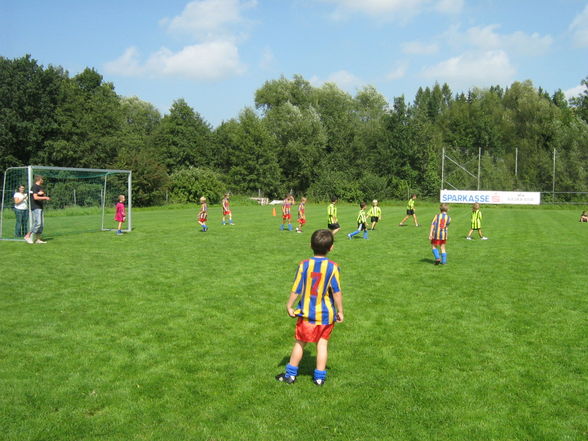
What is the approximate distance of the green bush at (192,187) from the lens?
180 ft

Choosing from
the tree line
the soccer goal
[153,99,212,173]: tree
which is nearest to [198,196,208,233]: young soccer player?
the soccer goal

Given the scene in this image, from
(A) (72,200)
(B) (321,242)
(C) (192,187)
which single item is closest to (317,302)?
(B) (321,242)

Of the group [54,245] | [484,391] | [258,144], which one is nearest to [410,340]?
[484,391]

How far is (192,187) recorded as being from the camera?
180 ft

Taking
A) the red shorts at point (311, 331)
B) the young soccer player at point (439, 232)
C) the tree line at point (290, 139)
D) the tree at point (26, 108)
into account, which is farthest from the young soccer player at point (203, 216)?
the tree at point (26, 108)

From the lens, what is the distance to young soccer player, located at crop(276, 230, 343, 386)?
527 cm

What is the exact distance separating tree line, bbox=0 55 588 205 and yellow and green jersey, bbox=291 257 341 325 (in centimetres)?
4724

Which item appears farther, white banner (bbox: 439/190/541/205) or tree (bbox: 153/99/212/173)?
tree (bbox: 153/99/212/173)

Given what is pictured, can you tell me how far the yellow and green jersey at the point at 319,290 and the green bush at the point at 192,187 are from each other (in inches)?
1994

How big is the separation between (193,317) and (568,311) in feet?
21.0

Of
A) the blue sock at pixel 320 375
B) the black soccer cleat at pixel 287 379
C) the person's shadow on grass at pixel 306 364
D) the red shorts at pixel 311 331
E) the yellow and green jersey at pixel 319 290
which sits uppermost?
the yellow and green jersey at pixel 319 290

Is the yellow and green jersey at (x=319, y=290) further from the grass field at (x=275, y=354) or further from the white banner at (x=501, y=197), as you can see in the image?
the white banner at (x=501, y=197)

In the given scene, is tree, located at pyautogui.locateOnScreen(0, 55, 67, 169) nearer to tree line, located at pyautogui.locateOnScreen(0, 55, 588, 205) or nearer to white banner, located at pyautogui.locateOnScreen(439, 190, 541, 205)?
tree line, located at pyautogui.locateOnScreen(0, 55, 588, 205)

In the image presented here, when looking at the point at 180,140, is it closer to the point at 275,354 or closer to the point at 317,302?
the point at 275,354
